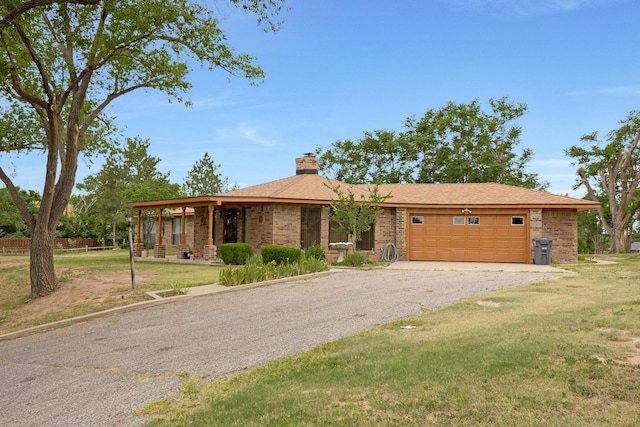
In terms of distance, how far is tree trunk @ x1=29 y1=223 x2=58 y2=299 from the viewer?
1384 cm

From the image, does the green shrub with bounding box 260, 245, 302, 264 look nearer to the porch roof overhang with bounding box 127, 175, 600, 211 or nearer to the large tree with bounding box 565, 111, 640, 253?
the porch roof overhang with bounding box 127, 175, 600, 211

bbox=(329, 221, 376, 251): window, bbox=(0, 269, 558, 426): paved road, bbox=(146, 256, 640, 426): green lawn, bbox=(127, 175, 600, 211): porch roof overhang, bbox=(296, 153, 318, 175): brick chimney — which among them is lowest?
bbox=(0, 269, 558, 426): paved road

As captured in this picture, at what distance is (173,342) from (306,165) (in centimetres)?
2093

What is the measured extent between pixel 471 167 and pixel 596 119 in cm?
1100

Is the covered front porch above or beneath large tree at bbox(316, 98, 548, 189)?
beneath

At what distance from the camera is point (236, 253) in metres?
18.9

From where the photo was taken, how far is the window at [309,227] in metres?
21.6

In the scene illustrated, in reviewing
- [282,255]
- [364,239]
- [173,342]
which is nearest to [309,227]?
[364,239]

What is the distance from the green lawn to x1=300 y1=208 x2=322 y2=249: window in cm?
1454

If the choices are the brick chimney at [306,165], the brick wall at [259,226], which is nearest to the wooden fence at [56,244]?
the brick wall at [259,226]

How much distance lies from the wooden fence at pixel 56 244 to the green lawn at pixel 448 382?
3247 cm

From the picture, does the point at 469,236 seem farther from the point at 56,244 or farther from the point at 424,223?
the point at 56,244

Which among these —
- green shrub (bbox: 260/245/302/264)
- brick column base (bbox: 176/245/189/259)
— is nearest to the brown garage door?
green shrub (bbox: 260/245/302/264)

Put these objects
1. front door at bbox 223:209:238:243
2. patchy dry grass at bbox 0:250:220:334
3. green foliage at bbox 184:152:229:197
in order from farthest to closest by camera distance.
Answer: green foliage at bbox 184:152:229:197, front door at bbox 223:209:238:243, patchy dry grass at bbox 0:250:220:334
